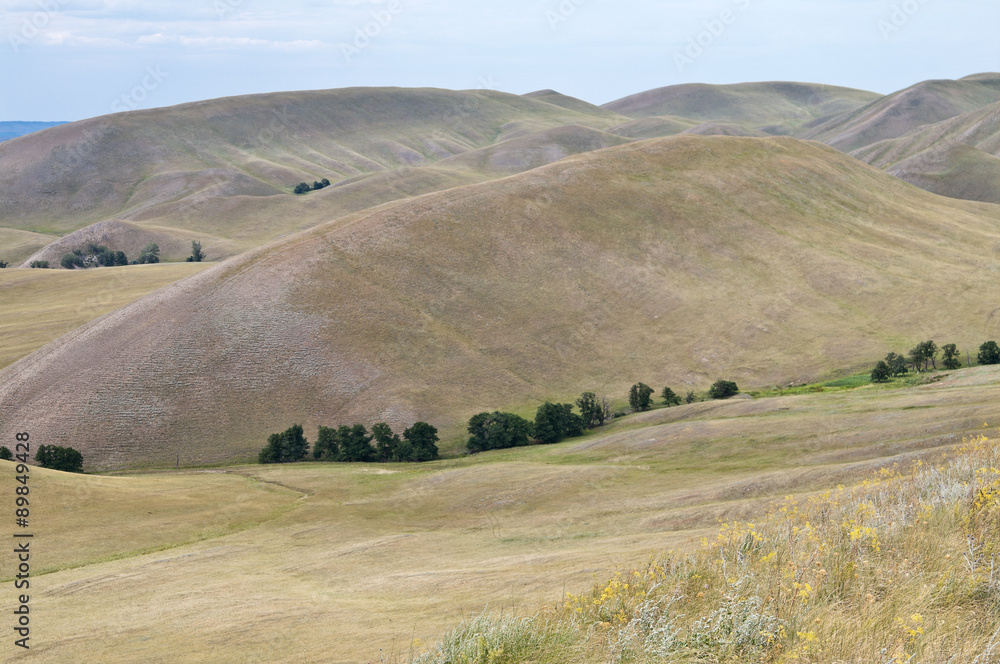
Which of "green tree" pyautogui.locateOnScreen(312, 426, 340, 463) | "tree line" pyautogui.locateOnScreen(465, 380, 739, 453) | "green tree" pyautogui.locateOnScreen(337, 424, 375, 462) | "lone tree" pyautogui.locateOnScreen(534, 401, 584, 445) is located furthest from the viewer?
"lone tree" pyautogui.locateOnScreen(534, 401, 584, 445)

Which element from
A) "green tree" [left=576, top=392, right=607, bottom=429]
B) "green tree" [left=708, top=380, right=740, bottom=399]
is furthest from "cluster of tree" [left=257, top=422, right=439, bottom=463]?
"green tree" [left=708, top=380, right=740, bottom=399]

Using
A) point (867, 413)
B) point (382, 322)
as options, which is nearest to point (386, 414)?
point (382, 322)

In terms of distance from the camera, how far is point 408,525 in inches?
1491

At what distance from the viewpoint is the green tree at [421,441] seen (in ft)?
181

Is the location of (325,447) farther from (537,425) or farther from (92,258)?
(92,258)

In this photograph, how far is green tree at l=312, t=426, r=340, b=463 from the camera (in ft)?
185

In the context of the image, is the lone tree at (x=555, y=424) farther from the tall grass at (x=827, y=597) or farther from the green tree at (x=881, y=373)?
the tall grass at (x=827, y=597)

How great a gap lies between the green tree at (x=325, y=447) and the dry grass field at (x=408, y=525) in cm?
171

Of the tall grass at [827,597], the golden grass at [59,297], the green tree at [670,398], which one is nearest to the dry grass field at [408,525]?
the tall grass at [827,597]

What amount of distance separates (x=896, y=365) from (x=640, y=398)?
20.4 meters

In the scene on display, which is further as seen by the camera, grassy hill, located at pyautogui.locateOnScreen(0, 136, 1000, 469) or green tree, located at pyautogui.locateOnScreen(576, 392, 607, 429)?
grassy hill, located at pyautogui.locateOnScreen(0, 136, 1000, 469)

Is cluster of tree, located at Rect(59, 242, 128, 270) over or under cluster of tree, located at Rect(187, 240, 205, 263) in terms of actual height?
over

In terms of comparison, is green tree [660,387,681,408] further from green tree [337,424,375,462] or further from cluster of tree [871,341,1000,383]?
green tree [337,424,375,462]

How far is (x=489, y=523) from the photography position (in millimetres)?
35562
